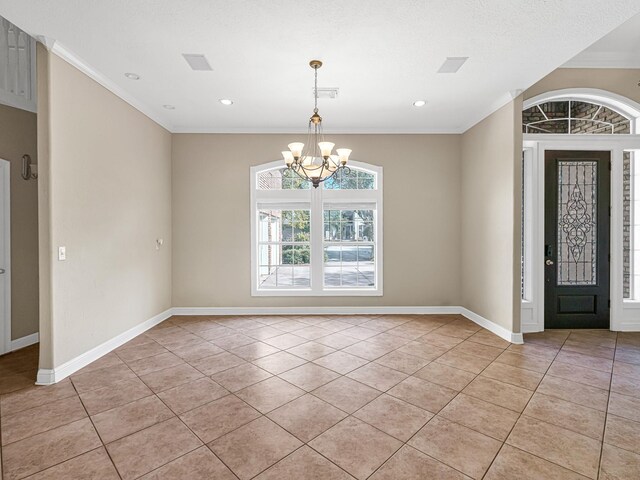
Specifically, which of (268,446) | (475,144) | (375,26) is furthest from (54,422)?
(475,144)

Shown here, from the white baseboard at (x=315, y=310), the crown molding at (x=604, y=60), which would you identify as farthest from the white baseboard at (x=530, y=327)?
the crown molding at (x=604, y=60)

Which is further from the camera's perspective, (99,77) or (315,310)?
(315,310)

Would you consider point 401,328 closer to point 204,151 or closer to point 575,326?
point 575,326

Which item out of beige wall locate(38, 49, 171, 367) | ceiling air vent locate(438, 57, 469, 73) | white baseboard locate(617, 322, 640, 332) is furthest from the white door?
white baseboard locate(617, 322, 640, 332)

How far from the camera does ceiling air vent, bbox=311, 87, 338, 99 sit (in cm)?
378

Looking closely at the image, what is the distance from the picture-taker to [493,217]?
4.38 metres

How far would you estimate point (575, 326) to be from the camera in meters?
4.45

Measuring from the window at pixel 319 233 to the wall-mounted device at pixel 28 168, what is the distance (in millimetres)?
2786

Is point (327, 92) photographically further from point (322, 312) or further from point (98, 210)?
point (322, 312)

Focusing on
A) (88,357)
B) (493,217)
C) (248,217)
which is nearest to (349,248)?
(248,217)

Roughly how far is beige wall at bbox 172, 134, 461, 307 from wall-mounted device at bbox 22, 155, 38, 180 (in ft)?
5.62

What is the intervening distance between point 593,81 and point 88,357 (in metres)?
6.95

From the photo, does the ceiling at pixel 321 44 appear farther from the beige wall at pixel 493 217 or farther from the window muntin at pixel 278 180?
the window muntin at pixel 278 180

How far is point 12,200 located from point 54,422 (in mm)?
2898
